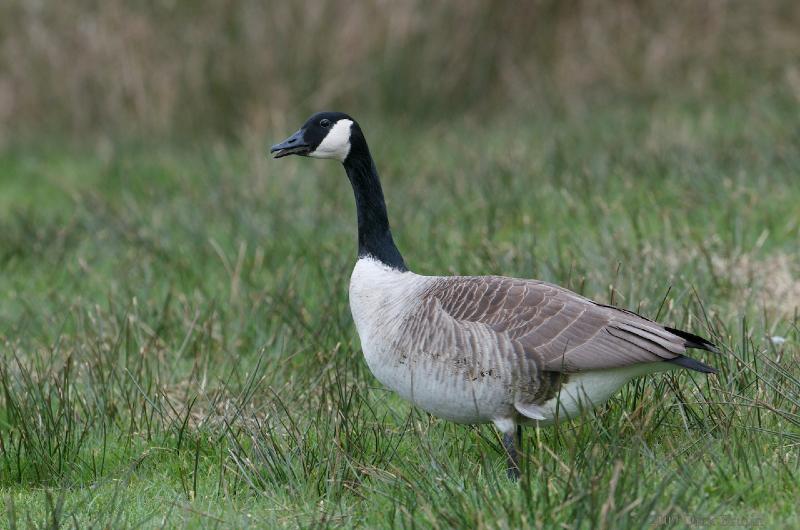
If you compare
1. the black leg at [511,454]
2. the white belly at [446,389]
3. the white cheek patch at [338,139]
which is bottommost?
the black leg at [511,454]

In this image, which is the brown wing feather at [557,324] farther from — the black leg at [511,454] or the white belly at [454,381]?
the black leg at [511,454]

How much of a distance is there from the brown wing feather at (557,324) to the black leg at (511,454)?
1.13 ft

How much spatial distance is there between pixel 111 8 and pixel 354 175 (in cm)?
779

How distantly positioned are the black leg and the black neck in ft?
3.28

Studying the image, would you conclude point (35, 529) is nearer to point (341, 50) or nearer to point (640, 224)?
point (640, 224)

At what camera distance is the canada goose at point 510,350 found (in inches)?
166

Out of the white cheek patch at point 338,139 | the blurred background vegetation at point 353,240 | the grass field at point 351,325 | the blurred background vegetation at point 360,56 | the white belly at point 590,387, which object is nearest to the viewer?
the grass field at point 351,325

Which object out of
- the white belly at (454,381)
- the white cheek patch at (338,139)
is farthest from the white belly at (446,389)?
the white cheek patch at (338,139)

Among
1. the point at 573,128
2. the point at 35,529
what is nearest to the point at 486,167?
the point at 573,128

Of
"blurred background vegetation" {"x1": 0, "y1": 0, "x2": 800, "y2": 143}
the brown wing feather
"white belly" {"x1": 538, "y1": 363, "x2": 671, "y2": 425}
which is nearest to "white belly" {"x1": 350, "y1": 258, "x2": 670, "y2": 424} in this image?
"white belly" {"x1": 538, "y1": 363, "x2": 671, "y2": 425}

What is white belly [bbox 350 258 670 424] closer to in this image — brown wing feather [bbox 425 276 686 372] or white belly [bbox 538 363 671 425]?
white belly [bbox 538 363 671 425]

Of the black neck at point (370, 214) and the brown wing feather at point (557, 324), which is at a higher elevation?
the black neck at point (370, 214)

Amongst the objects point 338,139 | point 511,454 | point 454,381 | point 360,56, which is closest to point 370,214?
point 338,139

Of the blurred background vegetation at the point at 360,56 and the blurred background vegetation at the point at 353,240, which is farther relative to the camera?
the blurred background vegetation at the point at 360,56
